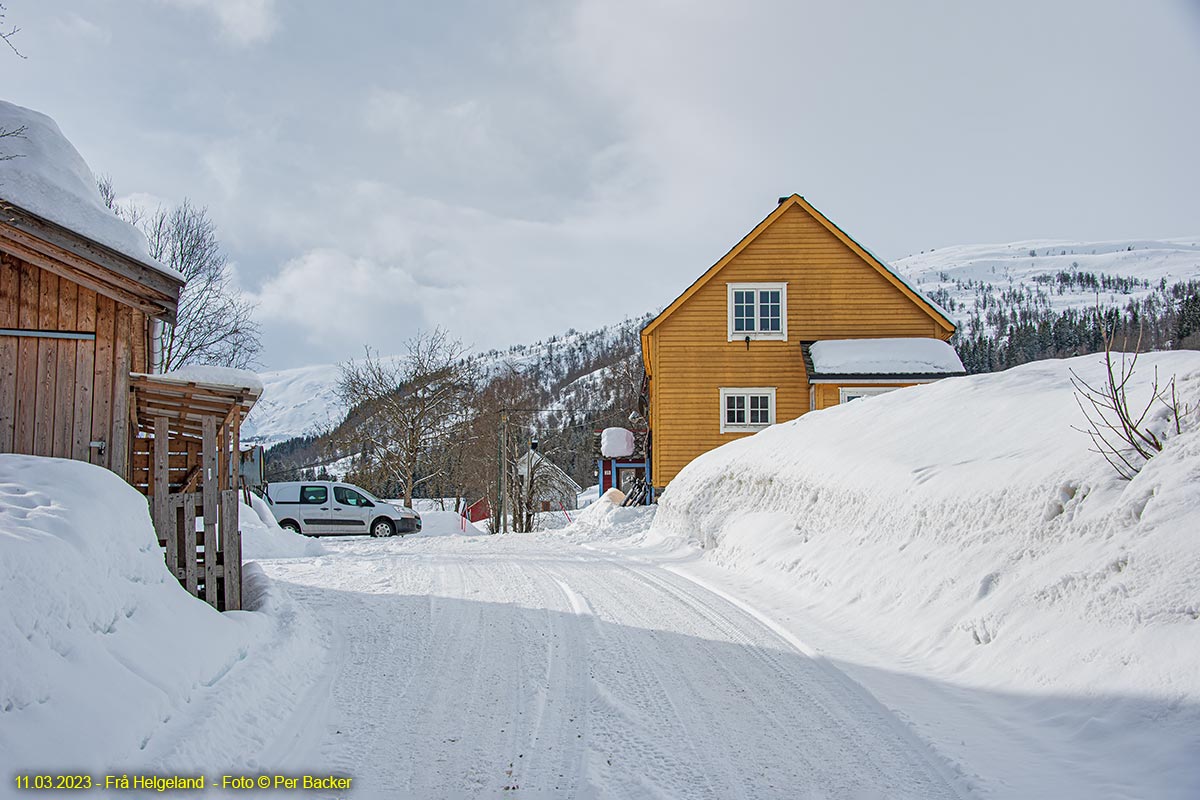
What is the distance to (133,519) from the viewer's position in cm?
→ 629

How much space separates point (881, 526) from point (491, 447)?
3704 cm

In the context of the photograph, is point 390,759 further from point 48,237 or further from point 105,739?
point 48,237

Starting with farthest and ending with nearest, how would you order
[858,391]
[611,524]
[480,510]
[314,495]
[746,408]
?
[480,510] → [314,495] → [746,408] → [611,524] → [858,391]

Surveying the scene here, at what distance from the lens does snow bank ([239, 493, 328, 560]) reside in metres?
16.2

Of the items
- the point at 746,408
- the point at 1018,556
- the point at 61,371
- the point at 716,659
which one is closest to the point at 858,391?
the point at 746,408

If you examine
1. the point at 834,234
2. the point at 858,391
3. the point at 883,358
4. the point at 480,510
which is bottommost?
the point at 480,510

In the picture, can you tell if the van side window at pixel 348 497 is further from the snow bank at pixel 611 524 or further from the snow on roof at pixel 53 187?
the snow on roof at pixel 53 187

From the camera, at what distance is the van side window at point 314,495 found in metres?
23.5

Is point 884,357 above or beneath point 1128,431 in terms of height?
above

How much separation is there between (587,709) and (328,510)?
65.0ft

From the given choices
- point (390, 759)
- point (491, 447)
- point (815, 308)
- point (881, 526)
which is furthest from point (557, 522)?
point (390, 759)

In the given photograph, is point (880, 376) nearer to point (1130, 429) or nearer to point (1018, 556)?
point (1130, 429)

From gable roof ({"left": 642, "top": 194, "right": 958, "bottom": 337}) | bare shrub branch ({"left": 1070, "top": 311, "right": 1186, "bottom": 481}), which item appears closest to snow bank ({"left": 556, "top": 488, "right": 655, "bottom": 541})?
gable roof ({"left": 642, "top": 194, "right": 958, "bottom": 337})

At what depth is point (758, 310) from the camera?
73.8ft
